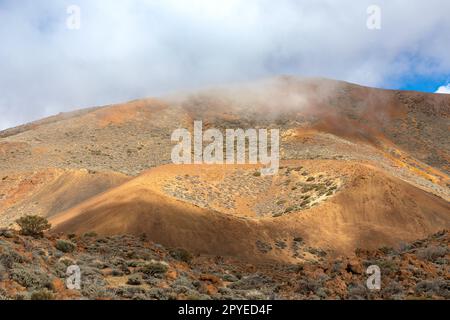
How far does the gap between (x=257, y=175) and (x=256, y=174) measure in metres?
0.21

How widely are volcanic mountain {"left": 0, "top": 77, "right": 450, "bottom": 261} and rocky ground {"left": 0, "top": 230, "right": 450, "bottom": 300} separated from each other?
8354mm

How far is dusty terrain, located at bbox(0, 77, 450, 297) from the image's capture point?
2891cm

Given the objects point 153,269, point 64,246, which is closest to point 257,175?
point 64,246

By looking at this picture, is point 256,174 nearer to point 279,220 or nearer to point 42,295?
point 279,220

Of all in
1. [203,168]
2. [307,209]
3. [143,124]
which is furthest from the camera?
[143,124]

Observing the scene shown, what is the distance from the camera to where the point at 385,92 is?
8400cm

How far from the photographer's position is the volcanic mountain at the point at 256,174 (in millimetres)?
29266

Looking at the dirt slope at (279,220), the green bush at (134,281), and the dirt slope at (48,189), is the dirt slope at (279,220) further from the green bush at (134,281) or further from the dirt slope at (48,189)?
the green bush at (134,281)

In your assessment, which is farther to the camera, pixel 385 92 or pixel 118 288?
pixel 385 92

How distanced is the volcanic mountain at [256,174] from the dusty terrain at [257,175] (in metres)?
0.15

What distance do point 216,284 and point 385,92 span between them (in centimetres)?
7718
